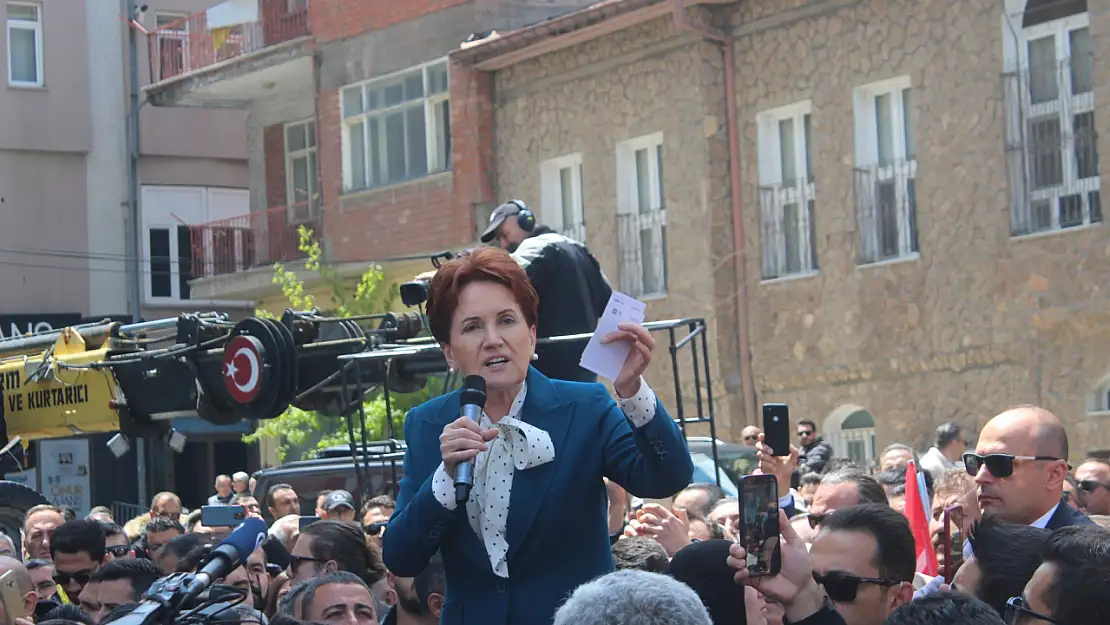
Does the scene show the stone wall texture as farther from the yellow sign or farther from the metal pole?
the metal pole

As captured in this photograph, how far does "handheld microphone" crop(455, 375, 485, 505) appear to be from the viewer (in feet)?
14.8

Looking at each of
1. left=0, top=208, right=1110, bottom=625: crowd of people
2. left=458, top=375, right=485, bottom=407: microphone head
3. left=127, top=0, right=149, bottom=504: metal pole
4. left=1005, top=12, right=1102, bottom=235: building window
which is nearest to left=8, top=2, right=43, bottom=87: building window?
left=127, top=0, right=149, bottom=504: metal pole

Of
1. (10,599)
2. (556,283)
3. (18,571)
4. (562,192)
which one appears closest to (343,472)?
(556,283)

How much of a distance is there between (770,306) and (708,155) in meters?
1.92

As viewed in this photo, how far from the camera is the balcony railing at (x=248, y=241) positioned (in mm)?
28297

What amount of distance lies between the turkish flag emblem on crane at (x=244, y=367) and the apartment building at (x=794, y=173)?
869 centimetres

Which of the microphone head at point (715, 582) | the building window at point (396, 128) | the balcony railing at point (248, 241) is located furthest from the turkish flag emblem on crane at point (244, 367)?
the balcony railing at point (248, 241)

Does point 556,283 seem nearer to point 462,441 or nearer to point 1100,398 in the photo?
point 462,441

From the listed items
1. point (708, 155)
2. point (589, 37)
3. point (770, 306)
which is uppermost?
point (589, 37)

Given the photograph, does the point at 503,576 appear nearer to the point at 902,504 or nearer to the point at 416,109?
the point at 902,504

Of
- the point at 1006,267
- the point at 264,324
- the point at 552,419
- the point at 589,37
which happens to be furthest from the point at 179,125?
the point at 552,419

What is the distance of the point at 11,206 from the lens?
32.2 m

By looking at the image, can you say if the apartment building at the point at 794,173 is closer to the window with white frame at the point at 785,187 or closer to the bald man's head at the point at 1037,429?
the window with white frame at the point at 785,187

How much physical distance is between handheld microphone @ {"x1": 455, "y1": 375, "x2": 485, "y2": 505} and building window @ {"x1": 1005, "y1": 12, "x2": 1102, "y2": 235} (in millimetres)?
14125
